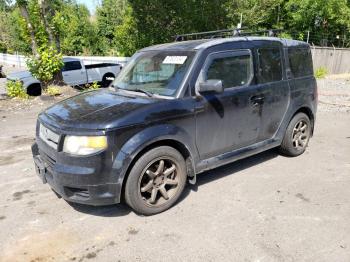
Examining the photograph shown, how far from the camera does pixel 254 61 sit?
493 centimetres

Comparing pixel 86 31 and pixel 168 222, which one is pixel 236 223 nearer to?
pixel 168 222

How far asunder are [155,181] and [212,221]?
30.3 inches

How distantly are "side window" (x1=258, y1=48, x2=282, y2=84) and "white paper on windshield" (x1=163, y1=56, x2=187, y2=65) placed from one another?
1221 mm

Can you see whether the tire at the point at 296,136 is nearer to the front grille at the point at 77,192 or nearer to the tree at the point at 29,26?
the front grille at the point at 77,192

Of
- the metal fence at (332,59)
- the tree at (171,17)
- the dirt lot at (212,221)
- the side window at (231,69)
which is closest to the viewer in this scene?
the dirt lot at (212,221)

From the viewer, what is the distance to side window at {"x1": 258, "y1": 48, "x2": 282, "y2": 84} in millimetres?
5039

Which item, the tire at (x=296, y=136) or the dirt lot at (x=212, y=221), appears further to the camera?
the tire at (x=296, y=136)

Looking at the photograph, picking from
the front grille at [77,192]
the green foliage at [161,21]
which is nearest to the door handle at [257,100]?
the front grille at [77,192]

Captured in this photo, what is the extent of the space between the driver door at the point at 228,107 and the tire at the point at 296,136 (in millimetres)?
871

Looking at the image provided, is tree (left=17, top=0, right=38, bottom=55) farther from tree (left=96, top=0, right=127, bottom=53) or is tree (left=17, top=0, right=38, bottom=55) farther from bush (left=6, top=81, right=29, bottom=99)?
tree (left=96, top=0, right=127, bottom=53)

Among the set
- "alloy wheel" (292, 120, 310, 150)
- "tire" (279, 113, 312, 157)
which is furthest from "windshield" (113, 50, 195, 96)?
"alloy wheel" (292, 120, 310, 150)

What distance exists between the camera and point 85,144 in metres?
3.68

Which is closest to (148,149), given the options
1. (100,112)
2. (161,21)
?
(100,112)

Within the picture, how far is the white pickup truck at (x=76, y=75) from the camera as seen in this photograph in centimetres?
1345
